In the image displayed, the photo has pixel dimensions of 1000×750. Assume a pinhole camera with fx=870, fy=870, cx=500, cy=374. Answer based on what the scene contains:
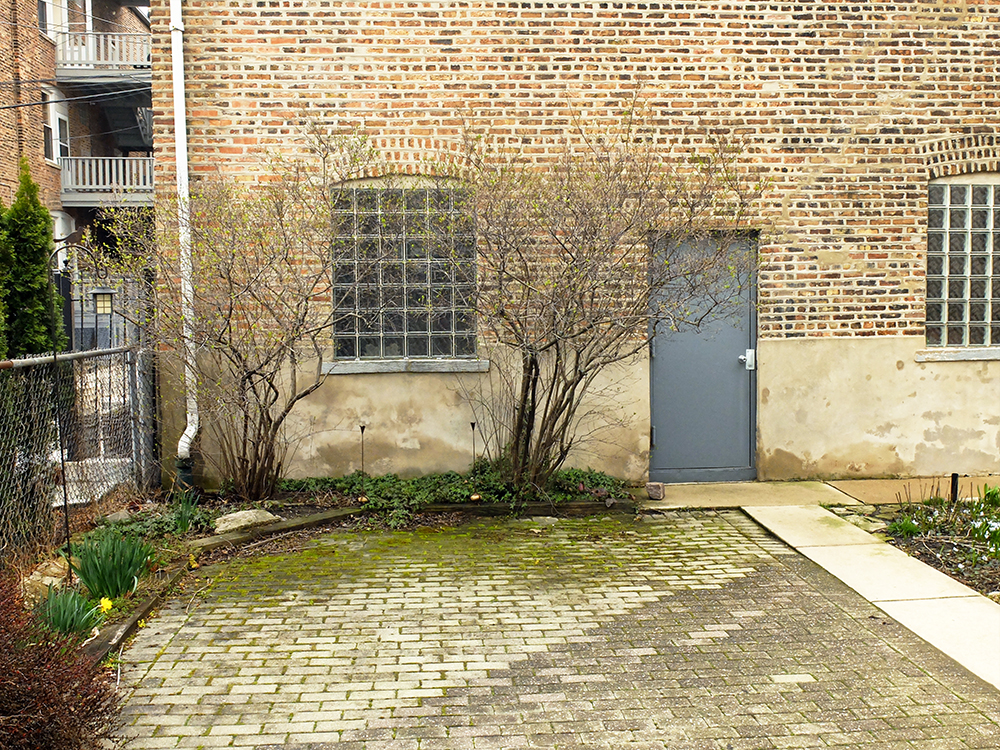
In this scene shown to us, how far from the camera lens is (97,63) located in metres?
24.2

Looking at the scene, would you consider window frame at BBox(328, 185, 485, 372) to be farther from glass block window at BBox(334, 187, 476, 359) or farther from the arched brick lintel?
the arched brick lintel

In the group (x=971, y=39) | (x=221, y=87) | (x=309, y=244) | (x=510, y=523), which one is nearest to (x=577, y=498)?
(x=510, y=523)

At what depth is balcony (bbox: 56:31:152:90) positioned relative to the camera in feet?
79.0

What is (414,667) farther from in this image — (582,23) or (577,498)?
(582,23)

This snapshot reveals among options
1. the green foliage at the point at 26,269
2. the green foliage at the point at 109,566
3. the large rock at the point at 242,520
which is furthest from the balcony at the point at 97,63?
the green foliage at the point at 109,566

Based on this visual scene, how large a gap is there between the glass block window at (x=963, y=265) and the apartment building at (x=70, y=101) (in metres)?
18.3

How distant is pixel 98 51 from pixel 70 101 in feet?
14.7

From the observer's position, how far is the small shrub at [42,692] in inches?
112

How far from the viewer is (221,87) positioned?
26.2ft

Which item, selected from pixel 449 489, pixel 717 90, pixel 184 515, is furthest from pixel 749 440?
pixel 184 515

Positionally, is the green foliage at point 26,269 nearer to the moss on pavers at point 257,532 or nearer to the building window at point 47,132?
the moss on pavers at point 257,532

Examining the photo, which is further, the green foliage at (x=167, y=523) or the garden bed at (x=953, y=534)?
the green foliage at (x=167, y=523)

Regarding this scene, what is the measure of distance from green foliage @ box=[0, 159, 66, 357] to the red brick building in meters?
1.34

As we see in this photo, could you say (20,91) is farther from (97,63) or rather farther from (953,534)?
(953,534)
